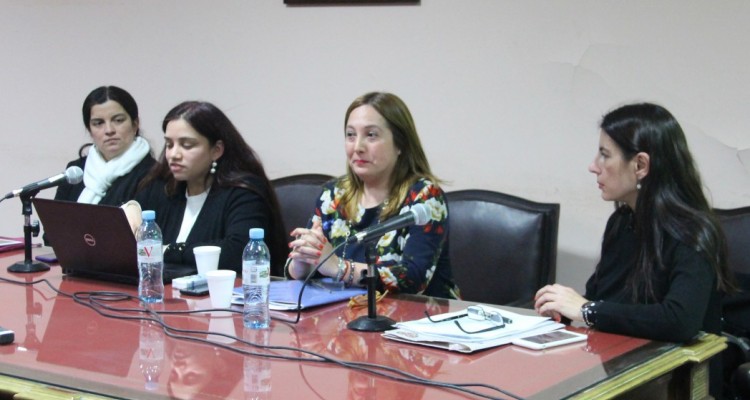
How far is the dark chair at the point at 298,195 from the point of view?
3732 millimetres

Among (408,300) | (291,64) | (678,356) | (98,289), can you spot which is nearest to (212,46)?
(291,64)

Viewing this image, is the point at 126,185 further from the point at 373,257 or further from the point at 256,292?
the point at 373,257

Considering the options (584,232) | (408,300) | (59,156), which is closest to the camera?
(408,300)

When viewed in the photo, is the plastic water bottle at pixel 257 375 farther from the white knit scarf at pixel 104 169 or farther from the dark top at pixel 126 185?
the white knit scarf at pixel 104 169

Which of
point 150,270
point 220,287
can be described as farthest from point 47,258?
point 220,287

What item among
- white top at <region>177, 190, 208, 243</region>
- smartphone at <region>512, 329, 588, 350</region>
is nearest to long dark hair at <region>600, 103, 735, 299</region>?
smartphone at <region>512, 329, 588, 350</region>

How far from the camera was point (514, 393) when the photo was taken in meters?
1.70

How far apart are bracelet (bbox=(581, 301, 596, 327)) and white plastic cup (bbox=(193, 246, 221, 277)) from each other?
1.06 metres

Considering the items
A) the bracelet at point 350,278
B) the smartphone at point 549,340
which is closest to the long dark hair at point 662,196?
the smartphone at point 549,340

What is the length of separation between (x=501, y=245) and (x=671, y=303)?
3.89 feet

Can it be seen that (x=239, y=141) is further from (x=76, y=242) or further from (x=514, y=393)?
(x=514, y=393)

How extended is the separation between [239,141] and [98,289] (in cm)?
79

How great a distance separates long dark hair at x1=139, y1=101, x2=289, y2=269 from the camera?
315 centimetres

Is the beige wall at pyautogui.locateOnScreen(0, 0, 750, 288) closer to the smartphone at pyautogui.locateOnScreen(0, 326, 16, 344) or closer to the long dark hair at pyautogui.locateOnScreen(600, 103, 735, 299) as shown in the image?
the long dark hair at pyautogui.locateOnScreen(600, 103, 735, 299)
